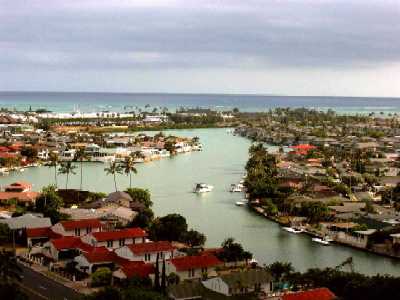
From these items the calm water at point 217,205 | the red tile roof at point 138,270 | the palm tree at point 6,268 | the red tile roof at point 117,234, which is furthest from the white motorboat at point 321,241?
the palm tree at point 6,268

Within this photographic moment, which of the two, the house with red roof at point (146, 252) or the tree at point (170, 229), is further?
the tree at point (170, 229)

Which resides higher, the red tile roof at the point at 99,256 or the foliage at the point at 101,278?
the red tile roof at the point at 99,256

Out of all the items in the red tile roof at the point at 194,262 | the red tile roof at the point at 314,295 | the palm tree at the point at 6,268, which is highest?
the palm tree at the point at 6,268

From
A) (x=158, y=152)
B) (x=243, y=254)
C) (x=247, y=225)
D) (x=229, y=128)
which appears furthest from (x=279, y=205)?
(x=229, y=128)

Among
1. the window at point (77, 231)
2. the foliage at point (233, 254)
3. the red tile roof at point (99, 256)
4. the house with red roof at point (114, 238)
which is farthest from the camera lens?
the window at point (77, 231)

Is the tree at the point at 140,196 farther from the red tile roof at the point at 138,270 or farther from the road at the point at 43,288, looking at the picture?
the red tile roof at the point at 138,270

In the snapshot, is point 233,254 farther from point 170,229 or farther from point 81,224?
point 81,224

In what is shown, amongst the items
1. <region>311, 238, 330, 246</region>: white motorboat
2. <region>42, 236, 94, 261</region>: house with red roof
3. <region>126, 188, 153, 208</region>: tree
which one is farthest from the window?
<region>311, 238, 330, 246</region>: white motorboat
